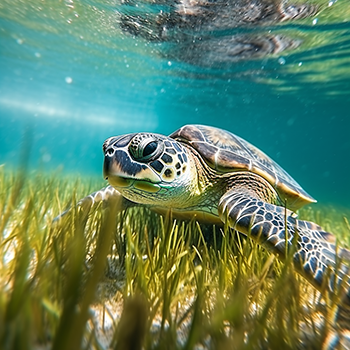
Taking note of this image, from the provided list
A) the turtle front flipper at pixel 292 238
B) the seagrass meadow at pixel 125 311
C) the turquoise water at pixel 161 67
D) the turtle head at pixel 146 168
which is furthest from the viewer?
the turquoise water at pixel 161 67

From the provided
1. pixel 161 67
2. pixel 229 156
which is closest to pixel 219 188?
pixel 229 156

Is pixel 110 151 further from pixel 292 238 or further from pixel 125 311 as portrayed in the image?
pixel 125 311

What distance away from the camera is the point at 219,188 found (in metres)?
2.66

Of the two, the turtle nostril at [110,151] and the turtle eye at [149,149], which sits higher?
the turtle eye at [149,149]

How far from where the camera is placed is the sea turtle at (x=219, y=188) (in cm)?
149

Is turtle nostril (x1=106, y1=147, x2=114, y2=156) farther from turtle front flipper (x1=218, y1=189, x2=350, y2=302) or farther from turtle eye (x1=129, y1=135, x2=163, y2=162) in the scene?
turtle front flipper (x1=218, y1=189, x2=350, y2=302)

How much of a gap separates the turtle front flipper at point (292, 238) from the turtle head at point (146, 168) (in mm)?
469

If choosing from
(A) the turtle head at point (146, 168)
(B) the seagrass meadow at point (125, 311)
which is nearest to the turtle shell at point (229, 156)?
(A) the turtle head at point (146, 168)

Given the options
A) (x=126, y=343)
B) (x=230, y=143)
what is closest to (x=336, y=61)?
(x=230, y=143)

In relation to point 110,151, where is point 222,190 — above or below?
below

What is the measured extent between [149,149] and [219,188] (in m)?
1.04

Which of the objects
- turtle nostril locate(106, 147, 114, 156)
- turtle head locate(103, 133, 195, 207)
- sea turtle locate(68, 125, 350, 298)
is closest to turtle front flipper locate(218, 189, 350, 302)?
sea turtle locate(68, 125, 350, 298)

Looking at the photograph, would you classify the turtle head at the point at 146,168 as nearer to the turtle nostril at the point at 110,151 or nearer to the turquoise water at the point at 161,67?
the turtle nostril at the point at 110,151

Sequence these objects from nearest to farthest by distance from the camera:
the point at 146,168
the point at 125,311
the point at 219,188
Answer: the point at 125,311 < the point at 146,168 < the point at 219,188
